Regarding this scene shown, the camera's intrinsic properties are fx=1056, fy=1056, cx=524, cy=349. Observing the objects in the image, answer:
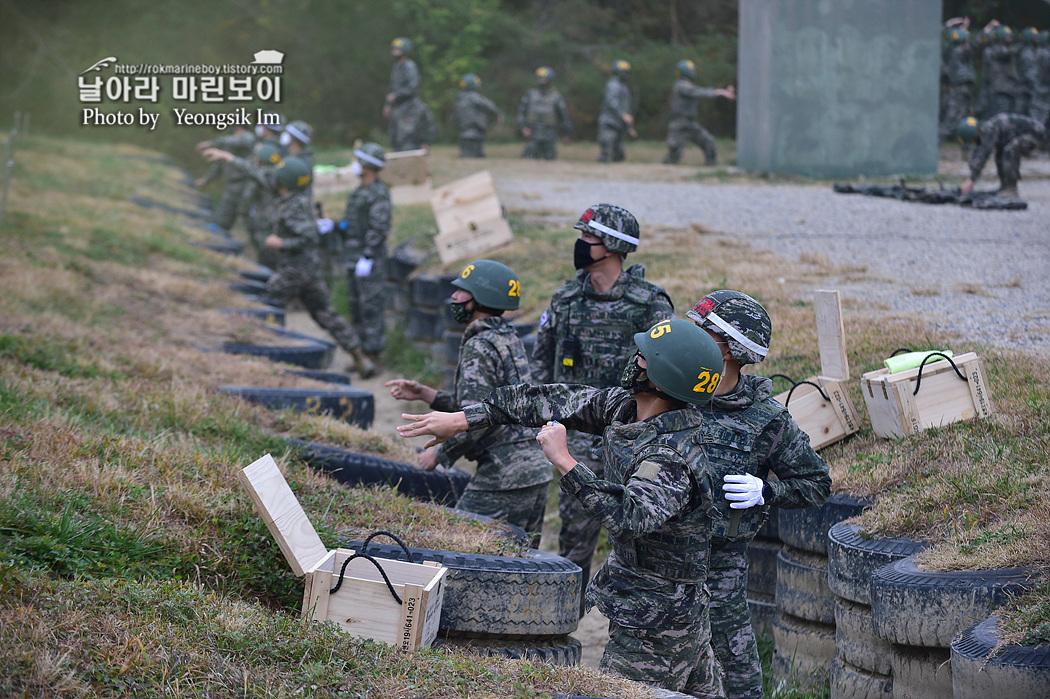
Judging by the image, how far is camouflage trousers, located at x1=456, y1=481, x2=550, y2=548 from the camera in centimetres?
524

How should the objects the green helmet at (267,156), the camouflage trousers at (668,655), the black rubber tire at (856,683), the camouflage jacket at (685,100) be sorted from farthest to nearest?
the camouflage jacket at (685,100) < the green helmet at (267,156) < the black rubber tire at (856,683) < the camouflage trousers at (668,655)

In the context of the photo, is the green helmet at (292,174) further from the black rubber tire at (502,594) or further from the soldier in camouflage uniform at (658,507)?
the soldier in camouflage uniform at (658,507)

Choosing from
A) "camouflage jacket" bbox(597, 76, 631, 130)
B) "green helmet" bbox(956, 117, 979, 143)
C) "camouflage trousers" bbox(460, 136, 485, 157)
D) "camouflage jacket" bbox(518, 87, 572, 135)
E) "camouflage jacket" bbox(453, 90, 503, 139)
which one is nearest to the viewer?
"green helmet" bbox(956, 117, 979, 143)

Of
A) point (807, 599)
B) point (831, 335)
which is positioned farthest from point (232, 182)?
point (807, 599)

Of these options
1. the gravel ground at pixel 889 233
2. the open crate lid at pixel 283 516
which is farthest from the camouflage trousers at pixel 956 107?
the open crate lid at pixel 283 516

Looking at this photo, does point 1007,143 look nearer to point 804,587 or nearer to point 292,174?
point 292,174

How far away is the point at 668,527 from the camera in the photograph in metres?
3.53

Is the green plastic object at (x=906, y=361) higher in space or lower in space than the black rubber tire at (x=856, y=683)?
higher

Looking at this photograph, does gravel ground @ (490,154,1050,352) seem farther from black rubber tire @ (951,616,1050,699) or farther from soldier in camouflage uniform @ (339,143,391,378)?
black rubber tire @ (951,616,1050,699)

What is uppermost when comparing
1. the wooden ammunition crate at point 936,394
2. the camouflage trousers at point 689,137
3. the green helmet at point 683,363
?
the camouflage trousers at point 689,137

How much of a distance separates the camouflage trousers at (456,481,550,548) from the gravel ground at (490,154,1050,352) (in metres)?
2.97

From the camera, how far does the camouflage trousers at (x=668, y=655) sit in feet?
11.7

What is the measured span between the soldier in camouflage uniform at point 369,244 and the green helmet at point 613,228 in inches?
249

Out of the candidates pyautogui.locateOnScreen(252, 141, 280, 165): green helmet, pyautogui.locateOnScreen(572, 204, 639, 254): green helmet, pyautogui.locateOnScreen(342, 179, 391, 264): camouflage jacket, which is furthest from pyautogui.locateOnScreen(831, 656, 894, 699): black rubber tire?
pyautogui.locateOnScreen(252, 141, 280, 165): green helmet
